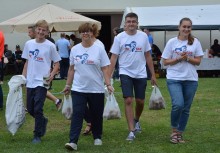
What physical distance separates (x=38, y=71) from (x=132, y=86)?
53.4 inches

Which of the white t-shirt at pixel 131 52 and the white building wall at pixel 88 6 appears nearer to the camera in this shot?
the white t-shirt at pixel 131 52

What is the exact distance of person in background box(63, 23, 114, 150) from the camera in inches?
256

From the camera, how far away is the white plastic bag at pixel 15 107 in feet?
23.4

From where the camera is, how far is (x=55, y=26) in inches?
666

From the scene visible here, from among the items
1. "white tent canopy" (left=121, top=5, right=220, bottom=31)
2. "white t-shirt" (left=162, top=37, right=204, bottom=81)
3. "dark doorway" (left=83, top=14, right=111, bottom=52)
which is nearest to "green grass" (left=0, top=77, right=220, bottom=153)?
"white t-shirt" (left=162, top=37, right=204, bottom=81)

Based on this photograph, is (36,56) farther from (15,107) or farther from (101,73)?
(101,73)

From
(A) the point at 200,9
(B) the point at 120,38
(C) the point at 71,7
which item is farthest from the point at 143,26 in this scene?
(B) the point at 120,38

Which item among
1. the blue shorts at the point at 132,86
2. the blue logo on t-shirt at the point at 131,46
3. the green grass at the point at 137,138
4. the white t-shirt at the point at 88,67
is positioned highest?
the blue logo on t-shirt at the point at 131,46

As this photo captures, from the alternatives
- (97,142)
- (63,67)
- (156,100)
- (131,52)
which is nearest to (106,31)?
(63,67)

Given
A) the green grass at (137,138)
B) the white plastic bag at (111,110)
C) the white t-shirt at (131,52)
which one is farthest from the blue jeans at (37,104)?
the white t-shirt at (131,52)

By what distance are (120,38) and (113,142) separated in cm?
149

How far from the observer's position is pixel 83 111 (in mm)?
6574

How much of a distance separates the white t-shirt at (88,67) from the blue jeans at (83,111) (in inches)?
3.2

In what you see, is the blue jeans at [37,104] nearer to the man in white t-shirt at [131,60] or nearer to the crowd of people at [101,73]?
the crowd of people at [101,73]
